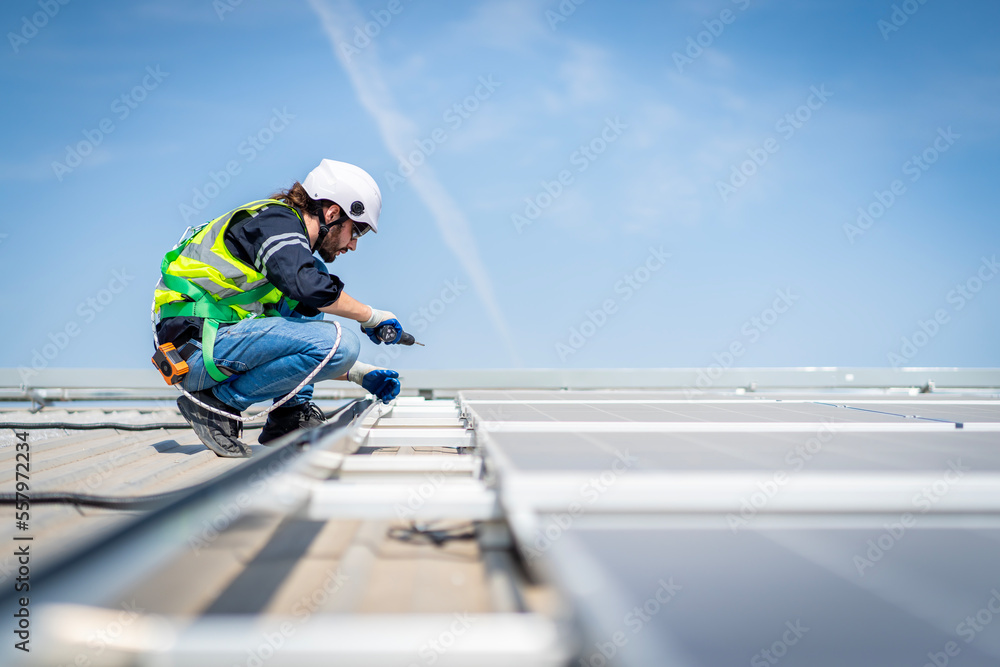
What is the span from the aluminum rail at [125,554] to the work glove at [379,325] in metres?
2.16

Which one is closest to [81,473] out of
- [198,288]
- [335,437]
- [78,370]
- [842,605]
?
[198,288]

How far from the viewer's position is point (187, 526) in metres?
0.82

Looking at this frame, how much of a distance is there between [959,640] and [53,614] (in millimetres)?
1037

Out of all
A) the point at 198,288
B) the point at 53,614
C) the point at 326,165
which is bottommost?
the point at 53,614

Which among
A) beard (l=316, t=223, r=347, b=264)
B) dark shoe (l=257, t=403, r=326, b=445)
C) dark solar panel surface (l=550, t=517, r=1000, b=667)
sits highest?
beard (l=316, t=223, r=347, b=264)

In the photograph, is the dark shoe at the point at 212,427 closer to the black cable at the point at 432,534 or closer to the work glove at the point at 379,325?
the work glove at the point at 379,325

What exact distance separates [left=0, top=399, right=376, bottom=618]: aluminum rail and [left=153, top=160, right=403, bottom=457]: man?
178cm

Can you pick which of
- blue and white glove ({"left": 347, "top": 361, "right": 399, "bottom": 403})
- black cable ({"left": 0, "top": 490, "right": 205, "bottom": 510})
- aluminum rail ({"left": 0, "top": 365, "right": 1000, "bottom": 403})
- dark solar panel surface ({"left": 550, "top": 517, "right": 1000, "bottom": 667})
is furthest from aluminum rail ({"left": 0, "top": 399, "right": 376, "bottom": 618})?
aluminum rail ({"left": 0, "top": 365, "right": 1000, "bottom": 403})

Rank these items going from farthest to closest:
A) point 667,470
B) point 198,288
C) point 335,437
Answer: point 198,288, point 335,437, point 667,470

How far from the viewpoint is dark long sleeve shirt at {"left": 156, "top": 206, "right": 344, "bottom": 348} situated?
8.39 feet

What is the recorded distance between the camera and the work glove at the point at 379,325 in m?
3.17

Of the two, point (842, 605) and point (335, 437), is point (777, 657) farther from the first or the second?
point (335, 437)

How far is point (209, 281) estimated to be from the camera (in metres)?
2.71

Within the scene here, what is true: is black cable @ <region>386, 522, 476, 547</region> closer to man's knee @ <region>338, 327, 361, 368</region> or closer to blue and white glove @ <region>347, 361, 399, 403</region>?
man's knee @ <region>338, 327, 361, 368</region>
